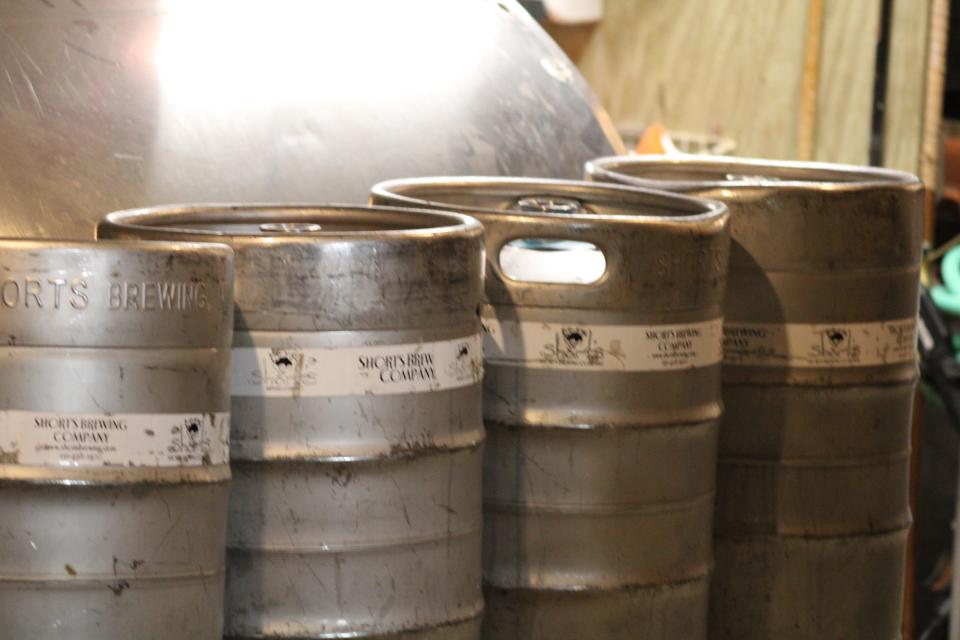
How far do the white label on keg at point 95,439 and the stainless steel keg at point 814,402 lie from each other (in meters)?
0.78

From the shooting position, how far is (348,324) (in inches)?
47.1

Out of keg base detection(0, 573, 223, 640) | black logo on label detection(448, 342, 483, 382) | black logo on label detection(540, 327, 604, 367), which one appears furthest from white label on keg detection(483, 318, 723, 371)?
keg base detection(0, 573, 223, 640)

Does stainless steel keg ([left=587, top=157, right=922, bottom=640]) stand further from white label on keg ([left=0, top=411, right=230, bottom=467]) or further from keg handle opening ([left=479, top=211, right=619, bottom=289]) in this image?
white label on keg ([left=0, top=411, right=230, bottom=467])

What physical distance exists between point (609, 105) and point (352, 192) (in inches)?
101

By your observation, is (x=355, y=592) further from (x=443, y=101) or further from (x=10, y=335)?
(x=443, y=101)

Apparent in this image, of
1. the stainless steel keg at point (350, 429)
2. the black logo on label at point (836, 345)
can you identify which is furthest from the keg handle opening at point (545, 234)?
the black logo on label at point (836, 345)

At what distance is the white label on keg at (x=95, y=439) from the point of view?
3.44ft

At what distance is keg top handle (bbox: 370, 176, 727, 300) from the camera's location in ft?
4.61

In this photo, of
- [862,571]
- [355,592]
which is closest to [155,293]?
[355,592]

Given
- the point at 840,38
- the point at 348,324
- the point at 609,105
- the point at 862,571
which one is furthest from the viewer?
the point at 609,105

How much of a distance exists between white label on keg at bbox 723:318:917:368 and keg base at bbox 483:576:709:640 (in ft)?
1.05

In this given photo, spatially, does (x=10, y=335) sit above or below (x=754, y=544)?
above

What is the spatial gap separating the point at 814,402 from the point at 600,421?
411mm

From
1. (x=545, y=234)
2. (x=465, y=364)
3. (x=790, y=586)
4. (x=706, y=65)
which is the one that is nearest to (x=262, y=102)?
(x=545, y=234)
